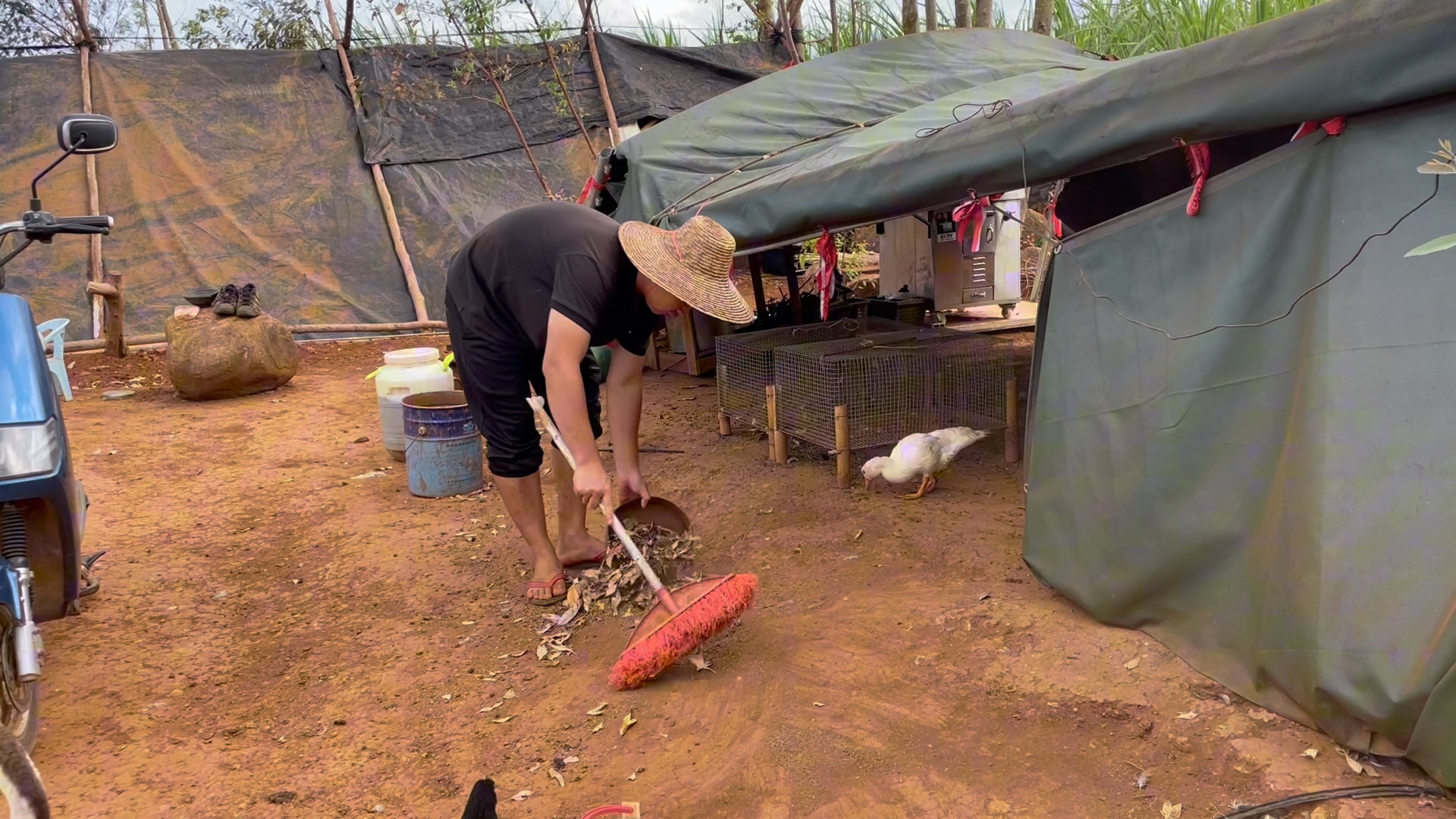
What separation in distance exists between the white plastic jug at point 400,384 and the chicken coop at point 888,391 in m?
2.33

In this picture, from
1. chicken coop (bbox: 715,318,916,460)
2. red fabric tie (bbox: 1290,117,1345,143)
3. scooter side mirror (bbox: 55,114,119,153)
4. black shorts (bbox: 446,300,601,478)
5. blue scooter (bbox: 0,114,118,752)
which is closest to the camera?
red fabric tie (bbox: 1290,117,1345,143)

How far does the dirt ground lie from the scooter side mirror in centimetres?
180

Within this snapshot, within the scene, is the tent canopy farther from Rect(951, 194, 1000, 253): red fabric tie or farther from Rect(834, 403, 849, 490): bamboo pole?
Rect(834, 403, 849, 490): bamboo pole

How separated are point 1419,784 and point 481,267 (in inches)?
125

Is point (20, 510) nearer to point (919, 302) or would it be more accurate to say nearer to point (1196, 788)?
point (1196, 788)

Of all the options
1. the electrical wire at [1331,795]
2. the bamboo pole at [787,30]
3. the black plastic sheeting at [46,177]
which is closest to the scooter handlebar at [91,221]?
the electrical wire at [1331,795]

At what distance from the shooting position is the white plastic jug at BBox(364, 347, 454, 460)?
6.22m

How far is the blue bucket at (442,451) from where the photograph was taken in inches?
214

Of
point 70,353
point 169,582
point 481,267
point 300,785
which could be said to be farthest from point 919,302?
point 70,353

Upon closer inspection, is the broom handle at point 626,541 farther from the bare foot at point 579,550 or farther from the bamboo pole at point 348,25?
the bamboo pole at point 348,25

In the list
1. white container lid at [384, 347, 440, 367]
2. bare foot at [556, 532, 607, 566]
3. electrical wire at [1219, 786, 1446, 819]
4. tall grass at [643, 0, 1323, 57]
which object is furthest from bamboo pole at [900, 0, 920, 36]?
electrical wire at [1219, 786, 1446, 819]

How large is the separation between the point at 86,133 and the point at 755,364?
142 inches

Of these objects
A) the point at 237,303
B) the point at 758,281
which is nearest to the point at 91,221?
the point at 758,281

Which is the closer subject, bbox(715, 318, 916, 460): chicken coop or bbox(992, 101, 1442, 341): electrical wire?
bbox(992, 101, 1442, 341): electrical wire
